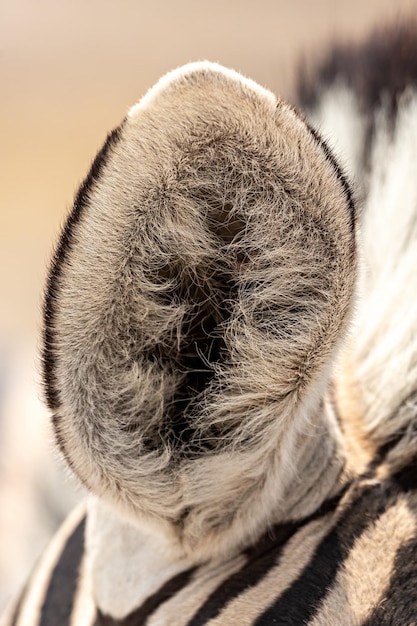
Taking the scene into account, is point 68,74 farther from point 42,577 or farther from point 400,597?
point 400,597

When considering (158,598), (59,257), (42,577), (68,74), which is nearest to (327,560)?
(158,598)

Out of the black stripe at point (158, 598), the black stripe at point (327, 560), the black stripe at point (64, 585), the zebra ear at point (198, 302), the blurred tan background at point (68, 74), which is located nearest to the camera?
the zebra ear at point (198, 302)

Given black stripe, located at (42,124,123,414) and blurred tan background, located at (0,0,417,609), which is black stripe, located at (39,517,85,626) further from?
blurred tan background, located at (0,0,417,609)

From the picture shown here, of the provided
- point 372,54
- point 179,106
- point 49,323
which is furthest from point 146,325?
point 372,54

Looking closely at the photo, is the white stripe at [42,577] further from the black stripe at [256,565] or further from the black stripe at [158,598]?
the black stripe at [256,565]

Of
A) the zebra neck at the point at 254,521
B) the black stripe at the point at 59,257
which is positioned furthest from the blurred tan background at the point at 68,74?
the black stripe at the point at 59,257

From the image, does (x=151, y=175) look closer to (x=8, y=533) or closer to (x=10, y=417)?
(x=8, y=533)
